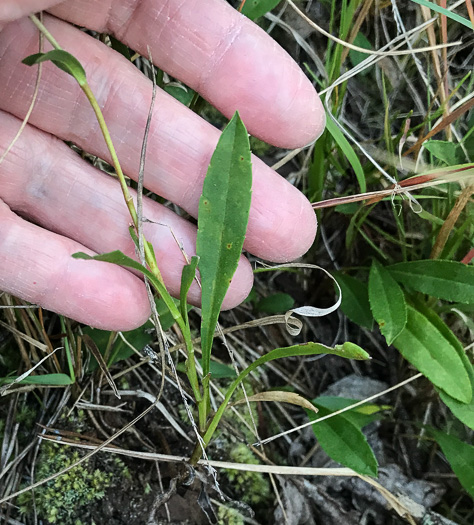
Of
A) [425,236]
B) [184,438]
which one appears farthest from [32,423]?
[425,236]

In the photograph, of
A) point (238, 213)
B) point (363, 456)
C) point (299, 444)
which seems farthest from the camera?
point (299, 444)

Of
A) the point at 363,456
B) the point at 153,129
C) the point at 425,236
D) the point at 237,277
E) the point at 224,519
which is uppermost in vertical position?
the point at 425,236

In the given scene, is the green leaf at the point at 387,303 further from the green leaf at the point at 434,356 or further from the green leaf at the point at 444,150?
the green leaf at the point at 444,150

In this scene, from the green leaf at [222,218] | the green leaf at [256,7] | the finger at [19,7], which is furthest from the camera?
the green leaf at [256,7]

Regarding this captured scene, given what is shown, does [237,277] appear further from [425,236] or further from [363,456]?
[425,236]

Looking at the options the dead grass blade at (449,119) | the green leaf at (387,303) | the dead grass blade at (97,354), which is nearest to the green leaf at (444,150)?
the dead grass blade at (449,119)

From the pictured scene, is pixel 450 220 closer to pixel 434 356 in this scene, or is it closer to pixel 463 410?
pixel 434 356
